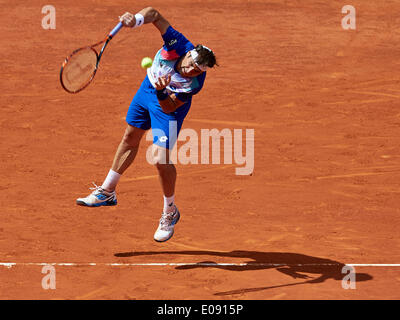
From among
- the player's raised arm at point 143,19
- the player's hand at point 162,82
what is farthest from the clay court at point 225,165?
the player's raised arm at point 143,19

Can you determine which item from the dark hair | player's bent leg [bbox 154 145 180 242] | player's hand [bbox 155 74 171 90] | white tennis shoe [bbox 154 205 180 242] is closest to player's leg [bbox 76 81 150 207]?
player's bent leg [bbox 154 145 180 242]

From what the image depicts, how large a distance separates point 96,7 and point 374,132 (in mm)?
7803

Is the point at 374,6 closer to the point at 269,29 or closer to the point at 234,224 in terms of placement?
the point at 269,29

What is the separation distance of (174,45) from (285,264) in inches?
106

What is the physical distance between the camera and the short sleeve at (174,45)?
941cm

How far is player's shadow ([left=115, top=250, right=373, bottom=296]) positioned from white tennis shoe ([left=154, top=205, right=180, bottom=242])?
18 centimetres

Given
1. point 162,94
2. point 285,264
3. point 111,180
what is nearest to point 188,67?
point 162,94

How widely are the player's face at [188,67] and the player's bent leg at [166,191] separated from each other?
0.87m

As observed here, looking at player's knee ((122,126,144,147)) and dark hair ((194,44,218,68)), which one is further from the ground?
dark hair ((194,44,218,68))

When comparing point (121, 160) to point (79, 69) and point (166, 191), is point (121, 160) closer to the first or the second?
point (166, 191)

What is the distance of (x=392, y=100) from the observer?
1477 centimetres

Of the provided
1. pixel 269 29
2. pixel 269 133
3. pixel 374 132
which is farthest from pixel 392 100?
pixel 269 29

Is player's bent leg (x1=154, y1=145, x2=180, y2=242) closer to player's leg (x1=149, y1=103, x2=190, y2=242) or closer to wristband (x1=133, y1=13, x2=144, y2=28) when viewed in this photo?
player's leg (x1=149, y1=103, x2=190, y2=242)

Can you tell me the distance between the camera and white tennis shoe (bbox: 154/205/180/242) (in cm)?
984
